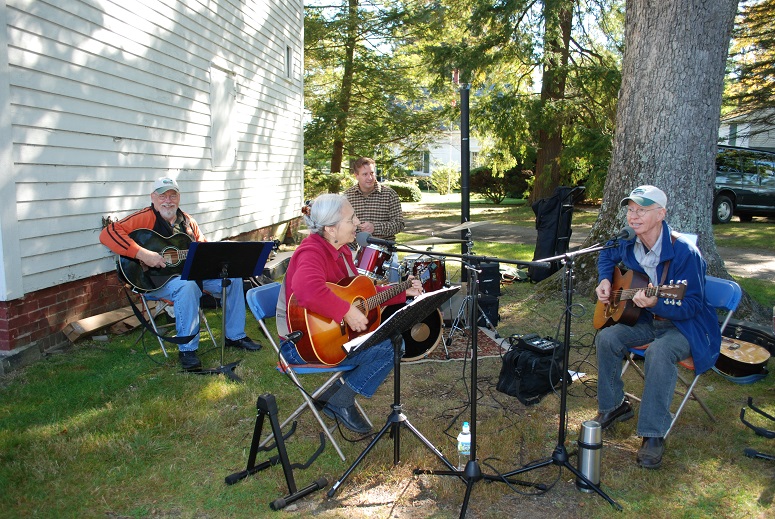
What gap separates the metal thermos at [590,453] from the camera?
3.26 m

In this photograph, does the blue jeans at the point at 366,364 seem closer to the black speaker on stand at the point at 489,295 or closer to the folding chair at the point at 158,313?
the folding chair at the point at 158,313

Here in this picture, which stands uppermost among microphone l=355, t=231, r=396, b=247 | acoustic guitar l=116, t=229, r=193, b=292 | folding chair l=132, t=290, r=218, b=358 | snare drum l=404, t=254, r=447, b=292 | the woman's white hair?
the woman's white hair

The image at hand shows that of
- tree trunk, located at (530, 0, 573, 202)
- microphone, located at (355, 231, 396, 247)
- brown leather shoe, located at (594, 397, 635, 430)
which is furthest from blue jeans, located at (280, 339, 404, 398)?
tree trunk, located at (530, 0, 573, 202)

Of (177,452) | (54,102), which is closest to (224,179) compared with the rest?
(54,102)

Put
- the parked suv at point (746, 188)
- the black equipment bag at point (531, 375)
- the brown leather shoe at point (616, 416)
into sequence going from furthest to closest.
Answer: the parked suv at point (746, 188)
the black equipment bag at point (531, 375)
the brown leather shoe at point (616, 416)

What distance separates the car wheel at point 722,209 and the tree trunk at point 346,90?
10.6 metres

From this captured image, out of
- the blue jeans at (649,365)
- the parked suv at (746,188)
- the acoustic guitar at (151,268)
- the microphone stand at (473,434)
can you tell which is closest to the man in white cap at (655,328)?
the blue jeans at (649,365)

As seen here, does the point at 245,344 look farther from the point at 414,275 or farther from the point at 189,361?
the point at 414,275

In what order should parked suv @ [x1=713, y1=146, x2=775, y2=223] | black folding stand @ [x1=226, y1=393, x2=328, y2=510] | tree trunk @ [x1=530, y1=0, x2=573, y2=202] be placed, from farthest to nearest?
1. parked suv @ [x1=713, y1=146, x2=775, y2=223]
2. tree trunk @ [x1=530, y1=0, x2=573, y2=202]
3. black folding stand @ [x1=226, y1=393, x2=328, y2=510]

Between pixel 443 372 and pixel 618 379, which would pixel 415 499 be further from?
pixel 443 372

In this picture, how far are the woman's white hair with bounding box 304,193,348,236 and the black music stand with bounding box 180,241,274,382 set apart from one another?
1265 millimetres

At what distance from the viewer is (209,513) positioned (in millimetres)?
3107

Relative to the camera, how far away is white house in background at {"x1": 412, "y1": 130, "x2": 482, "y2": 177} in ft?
74.3

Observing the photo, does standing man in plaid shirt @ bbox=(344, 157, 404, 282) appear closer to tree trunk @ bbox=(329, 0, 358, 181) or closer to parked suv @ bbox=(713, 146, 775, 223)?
parked suv @ bbox=(713, 146, 775, 223)
